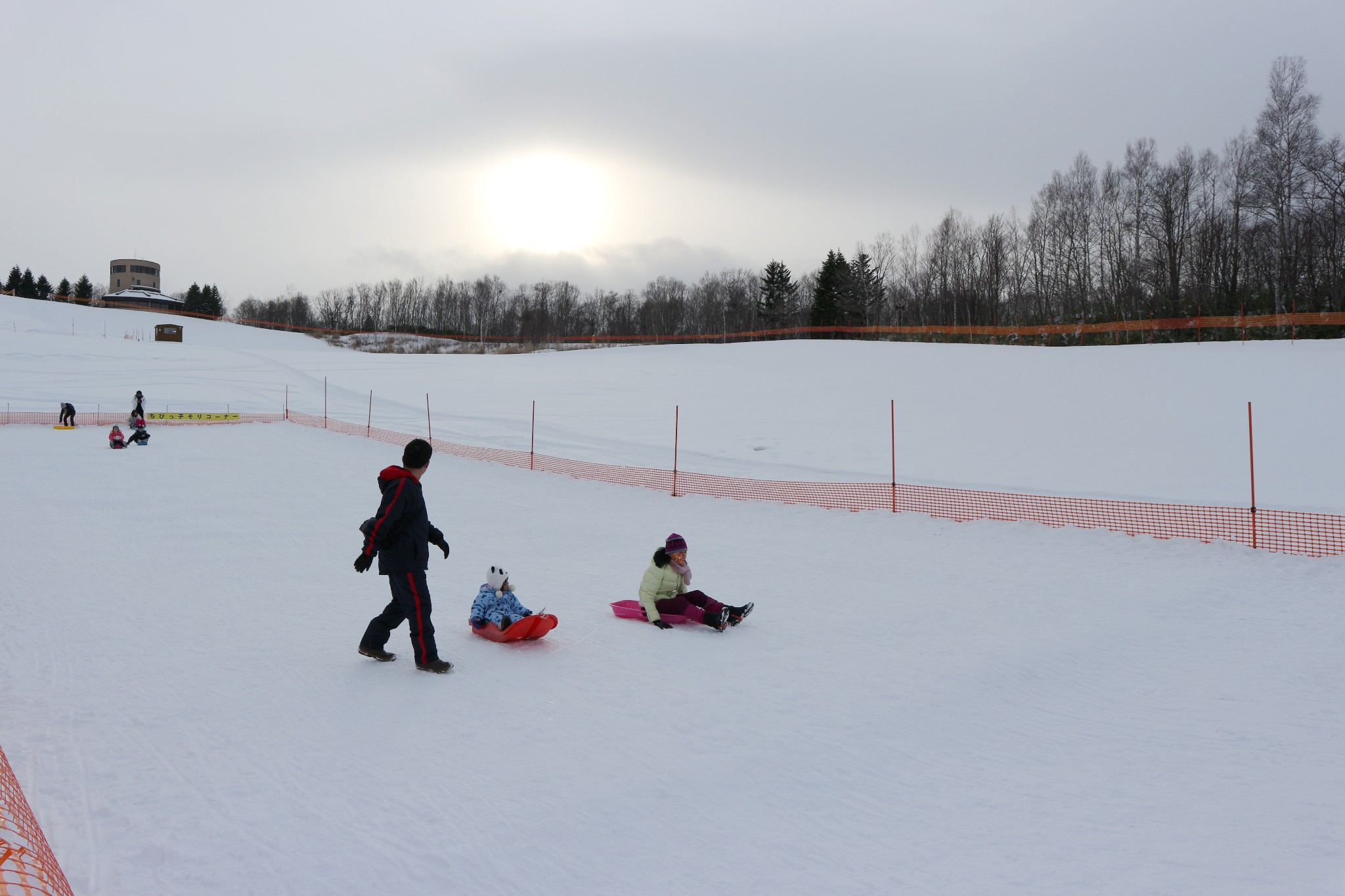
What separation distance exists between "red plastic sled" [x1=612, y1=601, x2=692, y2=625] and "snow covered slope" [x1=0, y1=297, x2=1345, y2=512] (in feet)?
39.1

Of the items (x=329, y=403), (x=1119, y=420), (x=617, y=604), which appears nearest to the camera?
(x=617, y=604)

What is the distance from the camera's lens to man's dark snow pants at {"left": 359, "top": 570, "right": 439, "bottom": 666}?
5.96 metres

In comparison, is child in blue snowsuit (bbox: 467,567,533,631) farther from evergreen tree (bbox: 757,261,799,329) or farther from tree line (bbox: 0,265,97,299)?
tree line (bbox: 0,265,97,299)

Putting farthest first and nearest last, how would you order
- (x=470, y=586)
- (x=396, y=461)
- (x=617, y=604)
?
(x=396, y=461) < (x=470, y=586) < (x=617, y=604)

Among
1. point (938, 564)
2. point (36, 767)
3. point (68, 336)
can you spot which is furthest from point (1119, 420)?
point (68, 336)

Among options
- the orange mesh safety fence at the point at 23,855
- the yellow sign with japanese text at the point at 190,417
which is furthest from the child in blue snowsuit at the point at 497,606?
the yellow sign with japanese text at the point at 190,417

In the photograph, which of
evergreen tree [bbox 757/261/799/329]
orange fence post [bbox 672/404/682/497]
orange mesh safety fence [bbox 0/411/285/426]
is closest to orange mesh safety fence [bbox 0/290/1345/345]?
evergreen tree [bbox 757/261/799/329]

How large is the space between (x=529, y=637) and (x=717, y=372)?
109 feet

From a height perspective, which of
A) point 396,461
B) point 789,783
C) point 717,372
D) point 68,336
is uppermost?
point 68,336

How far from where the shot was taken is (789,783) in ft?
14.7

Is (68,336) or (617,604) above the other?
(68,336)

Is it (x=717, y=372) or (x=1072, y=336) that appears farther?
(x=1072, y=336)

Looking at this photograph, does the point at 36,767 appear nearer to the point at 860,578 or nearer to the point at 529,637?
the point at 529,637

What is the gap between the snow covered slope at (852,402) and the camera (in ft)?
61.4
